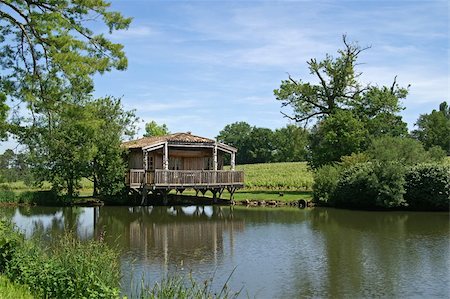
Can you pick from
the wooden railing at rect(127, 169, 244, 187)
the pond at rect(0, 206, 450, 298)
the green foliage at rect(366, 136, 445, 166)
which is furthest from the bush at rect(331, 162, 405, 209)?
the wooden railing at rect(127, 169, 244, 187)

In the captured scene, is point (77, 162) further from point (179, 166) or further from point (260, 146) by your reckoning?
point (260, 146)

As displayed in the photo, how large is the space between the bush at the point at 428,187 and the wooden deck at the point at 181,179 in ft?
32.4

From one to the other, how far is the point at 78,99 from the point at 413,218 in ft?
52.0

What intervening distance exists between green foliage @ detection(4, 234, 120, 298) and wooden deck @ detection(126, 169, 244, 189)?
63.6 feet

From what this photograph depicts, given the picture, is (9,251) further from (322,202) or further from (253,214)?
(322,202)

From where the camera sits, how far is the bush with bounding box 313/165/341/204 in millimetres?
30078

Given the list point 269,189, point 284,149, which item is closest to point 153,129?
point 269,189

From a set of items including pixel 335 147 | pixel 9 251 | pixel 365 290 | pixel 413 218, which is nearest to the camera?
pixel 9 251

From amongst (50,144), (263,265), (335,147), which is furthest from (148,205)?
(263,265)

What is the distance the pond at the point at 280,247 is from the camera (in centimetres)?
1110

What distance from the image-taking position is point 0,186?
33594mm

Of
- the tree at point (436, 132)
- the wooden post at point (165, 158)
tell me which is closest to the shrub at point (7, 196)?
the wooden post at point (165, 158)

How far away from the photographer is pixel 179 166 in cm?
3300

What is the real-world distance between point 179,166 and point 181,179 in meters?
3.26
